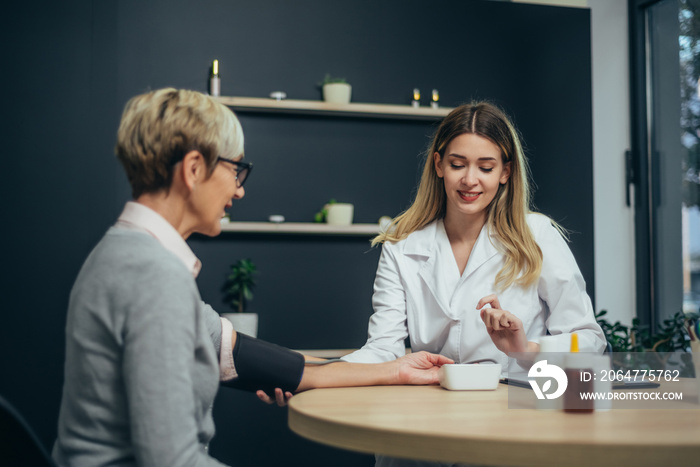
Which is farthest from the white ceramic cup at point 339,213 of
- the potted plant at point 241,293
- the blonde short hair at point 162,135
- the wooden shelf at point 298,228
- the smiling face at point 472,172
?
the blonde short hair at point 162,135

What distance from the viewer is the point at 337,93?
356 centimetres

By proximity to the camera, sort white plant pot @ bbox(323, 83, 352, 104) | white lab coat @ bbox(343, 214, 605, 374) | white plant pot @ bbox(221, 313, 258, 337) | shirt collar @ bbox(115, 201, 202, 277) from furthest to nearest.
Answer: white plant pot @ bbox(323, 83, 352, 104) → white plant pot @ bbox(221, 313, 258, 337) → white lab coat @ bbox(343, 214, 605, 374) → shirt collar @ bbox(115, 201, 202, 277)

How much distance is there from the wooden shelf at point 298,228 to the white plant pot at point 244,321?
0.41m

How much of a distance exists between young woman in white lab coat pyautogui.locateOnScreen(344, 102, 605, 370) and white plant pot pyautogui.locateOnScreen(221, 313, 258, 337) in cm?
120

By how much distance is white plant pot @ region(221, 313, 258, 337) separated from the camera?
129 inches

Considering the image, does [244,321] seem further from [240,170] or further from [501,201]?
[240,170]

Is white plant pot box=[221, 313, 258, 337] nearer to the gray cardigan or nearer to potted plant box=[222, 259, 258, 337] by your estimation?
potted plant box=[222, 259, 258, 337]

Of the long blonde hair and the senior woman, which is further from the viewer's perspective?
the long blonde hair

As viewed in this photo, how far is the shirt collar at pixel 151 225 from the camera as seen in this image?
115cm

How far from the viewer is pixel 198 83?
356 cm

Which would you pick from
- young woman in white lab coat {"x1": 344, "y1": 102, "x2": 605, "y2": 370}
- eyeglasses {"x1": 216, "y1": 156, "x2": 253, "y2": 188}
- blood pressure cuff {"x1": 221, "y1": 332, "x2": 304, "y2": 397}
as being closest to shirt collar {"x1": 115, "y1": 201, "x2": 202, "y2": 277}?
eyeglasses {"x1": 216, "y1": 156, "x2": 253, "y2": 188}

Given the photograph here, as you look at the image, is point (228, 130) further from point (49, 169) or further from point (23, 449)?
point (49, 169)

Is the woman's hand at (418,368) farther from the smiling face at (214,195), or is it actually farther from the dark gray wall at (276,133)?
the dark gray wall at (276,133)

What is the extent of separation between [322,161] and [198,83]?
75 cm
